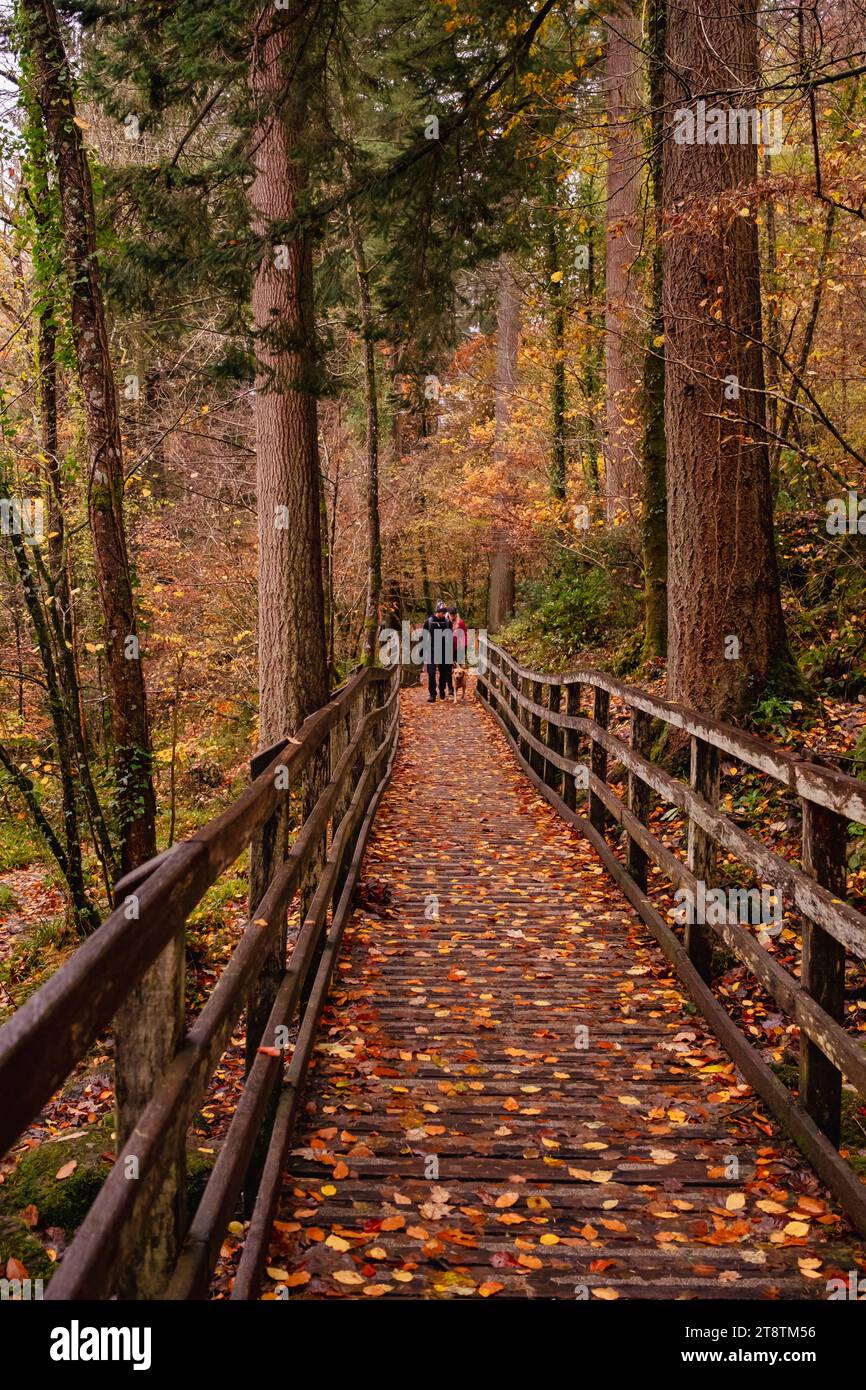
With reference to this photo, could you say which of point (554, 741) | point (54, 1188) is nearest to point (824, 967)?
point (54, 1188)

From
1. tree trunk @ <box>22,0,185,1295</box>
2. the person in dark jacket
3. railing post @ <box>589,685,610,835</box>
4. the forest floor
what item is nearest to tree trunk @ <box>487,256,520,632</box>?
the person in dark jacket

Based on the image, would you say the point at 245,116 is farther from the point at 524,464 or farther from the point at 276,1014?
the point at 524,464

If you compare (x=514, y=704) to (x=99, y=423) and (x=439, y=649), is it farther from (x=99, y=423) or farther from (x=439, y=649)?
(x=99, y=423)

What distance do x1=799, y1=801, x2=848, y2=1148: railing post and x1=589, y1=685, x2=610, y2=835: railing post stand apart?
4125 millimetres

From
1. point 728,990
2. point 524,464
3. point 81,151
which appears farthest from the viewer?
point 524,464

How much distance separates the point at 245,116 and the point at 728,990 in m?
7.31

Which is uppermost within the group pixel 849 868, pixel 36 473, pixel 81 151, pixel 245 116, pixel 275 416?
pixel 245 116

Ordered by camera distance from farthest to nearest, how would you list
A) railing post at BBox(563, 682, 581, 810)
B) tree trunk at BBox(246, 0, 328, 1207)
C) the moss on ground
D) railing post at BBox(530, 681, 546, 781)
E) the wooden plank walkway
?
railing post at BBox(530, 681, 546, 781) < tree trunk at BBox(246, 0, 328, 1207) < railing post at BBox(563, 682, 581, 810) < the moss on ground < the wooden plank walkway

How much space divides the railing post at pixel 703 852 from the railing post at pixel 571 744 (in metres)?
3.77

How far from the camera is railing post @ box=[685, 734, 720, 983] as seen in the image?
4.94 meters

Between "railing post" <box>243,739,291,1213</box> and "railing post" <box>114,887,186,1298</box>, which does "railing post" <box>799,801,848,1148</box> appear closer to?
"railing post" <box>243,739,291,1213</box>
